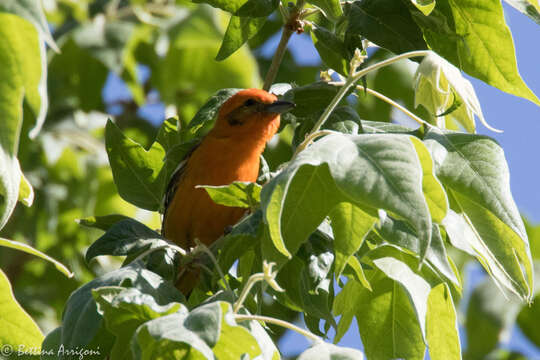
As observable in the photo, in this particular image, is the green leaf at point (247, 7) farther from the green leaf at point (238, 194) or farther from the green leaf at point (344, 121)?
the green leaf at point (238, 194)

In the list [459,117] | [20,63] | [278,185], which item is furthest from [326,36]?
[20,63]

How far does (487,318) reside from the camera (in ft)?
19.3

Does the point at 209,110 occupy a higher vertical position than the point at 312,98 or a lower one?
lower

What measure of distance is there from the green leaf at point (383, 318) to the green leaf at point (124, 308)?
0.75 metres

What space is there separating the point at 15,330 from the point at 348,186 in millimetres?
1209

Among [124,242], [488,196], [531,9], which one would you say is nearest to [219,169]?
[124,242]

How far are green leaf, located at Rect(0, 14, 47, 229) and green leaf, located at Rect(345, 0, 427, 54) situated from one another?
1288mm

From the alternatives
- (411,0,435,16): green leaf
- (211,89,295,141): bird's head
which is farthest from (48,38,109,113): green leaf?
(411,0,435,16): green leaf

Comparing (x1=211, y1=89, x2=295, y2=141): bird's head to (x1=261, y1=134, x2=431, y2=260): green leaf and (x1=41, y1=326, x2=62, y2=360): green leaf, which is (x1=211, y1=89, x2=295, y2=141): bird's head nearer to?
(x1=261, y1=134, x2=431, y2=260): green leaf

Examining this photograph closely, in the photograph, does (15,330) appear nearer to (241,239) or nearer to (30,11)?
(241,239)

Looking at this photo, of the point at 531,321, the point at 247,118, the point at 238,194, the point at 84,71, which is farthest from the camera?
the point at 531,321

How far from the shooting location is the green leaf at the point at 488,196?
2119mm

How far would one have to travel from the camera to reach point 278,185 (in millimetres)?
1865

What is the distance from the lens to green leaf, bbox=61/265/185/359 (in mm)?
2051
